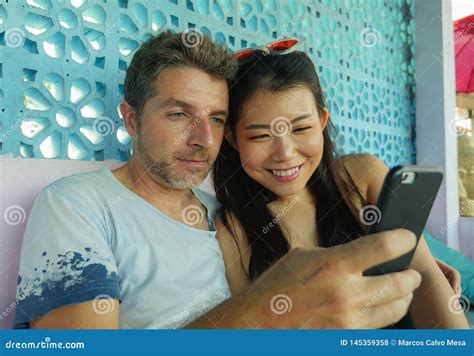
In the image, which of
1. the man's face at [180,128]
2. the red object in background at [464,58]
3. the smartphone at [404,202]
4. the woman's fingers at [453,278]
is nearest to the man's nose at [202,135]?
the man's face at [180,128]

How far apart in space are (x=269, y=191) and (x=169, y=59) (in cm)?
32

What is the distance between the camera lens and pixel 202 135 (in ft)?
2.43

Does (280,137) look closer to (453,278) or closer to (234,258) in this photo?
Result: (234,258)

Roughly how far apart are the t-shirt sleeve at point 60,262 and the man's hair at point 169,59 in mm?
249

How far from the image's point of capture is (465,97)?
1.99 m

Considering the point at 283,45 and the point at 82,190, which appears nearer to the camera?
the point at 82,190

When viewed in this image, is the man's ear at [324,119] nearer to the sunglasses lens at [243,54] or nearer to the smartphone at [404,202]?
the sunglasses lens at [243,54]

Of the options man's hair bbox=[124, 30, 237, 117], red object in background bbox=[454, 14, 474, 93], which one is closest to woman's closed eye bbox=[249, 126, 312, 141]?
man's hair bbox=[124, 30, 237, 117]

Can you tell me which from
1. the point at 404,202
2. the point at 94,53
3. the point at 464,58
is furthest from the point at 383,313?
the point at 464,58

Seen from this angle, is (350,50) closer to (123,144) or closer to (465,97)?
(465,97)

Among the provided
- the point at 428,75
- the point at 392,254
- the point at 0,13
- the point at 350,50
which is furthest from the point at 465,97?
the point at 0,13

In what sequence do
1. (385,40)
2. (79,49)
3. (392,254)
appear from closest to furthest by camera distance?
1. (392,254)
2. (79,49)
3. (385,40)

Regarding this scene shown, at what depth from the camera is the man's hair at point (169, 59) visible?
740 millimetres

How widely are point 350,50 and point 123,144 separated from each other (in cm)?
95
